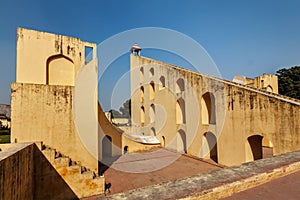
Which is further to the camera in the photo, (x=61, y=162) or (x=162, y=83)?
(x=162, y=83)

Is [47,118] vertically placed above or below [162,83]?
below

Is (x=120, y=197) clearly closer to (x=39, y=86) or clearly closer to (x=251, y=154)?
(x=39, y=86)

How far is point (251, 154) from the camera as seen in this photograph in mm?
8461

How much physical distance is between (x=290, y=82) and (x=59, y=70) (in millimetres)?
25697

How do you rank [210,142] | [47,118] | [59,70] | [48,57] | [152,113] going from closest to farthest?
1. [47,118]
2. [48,57]
3. [59,70]
4. [210,142]
5. [152,113]

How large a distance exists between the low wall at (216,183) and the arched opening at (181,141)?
11.5m

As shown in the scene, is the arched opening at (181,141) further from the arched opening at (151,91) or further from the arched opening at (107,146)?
the arched opening at (151,91)

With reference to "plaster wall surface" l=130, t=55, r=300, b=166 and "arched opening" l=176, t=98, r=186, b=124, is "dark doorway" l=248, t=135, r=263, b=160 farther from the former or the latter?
"arched opening" l=176, t=98, r=186, b=124

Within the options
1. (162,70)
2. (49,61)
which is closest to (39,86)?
(49,61)

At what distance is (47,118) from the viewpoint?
6.53 meters

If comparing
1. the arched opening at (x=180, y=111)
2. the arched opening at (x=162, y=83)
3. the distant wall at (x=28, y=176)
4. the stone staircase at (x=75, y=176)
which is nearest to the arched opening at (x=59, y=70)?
the stone staircase at (x=75, y=176)

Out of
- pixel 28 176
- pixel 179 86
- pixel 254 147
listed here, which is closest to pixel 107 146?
pixel 179 86

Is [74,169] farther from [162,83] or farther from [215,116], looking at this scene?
[162,83]

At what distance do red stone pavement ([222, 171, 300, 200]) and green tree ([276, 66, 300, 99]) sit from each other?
24663 millimetres
